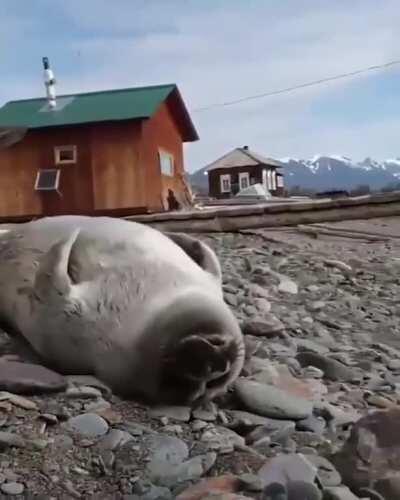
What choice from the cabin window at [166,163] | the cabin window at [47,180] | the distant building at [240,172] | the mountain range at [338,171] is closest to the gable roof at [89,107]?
the cabin window at [47,180]

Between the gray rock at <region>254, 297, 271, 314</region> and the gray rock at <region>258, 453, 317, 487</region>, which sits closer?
the gray rock at <region>258, 453, 317, 487</region>

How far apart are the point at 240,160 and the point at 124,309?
27.5 m

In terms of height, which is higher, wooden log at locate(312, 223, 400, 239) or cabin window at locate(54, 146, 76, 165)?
cabin window at locate(54, 146, 76, 165)

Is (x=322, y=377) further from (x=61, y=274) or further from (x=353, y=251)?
(x=353, y=251)

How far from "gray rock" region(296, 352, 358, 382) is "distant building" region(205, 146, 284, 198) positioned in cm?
2557

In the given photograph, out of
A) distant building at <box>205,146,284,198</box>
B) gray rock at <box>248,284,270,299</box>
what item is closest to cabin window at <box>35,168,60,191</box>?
gray rock at <box>248,284,270,299</box>

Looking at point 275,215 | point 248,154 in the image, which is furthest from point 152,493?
point 248,154

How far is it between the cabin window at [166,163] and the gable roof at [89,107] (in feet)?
3.40

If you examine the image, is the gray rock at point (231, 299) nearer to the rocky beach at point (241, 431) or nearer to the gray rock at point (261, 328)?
the rocky beach at point (241, 431)

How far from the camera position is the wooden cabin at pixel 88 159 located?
12961mm

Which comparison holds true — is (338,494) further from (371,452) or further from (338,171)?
(338,171)

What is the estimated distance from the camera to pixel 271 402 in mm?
2451

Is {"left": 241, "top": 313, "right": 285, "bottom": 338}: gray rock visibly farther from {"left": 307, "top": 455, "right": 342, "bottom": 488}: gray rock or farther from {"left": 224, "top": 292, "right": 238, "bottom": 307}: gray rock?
{"left": 307, "top": 455, "right": 342, "bottom": 488}: gray rock

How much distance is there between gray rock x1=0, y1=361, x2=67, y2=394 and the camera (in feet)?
7.79
